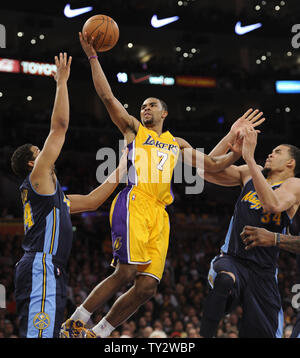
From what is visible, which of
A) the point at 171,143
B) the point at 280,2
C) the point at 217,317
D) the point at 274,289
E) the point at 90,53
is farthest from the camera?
the point at 280,2

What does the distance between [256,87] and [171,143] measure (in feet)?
68.1

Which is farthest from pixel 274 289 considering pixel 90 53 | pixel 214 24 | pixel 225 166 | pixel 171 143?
pixel 214 24

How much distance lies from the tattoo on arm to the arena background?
7141mm

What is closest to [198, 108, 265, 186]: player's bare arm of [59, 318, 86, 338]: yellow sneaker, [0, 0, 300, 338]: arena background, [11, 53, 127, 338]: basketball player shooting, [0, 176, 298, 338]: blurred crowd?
[11, 53, 127, 338]: basketball player shooting

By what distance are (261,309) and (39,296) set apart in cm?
202

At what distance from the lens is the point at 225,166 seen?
18.7ft

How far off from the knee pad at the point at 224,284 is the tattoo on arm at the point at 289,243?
61 centimetres

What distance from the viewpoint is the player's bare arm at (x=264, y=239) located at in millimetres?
4691

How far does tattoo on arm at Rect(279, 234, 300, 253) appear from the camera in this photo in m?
4.79

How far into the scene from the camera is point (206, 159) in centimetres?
587

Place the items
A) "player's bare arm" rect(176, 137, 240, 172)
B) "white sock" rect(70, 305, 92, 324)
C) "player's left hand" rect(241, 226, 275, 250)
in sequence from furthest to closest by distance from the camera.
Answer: "player's bare arm" rect(176, 137, 240, 172) → "white sock" rect(70, 305, 92, 324) → "player's left hand" rect(241, 226, 275, 250)
